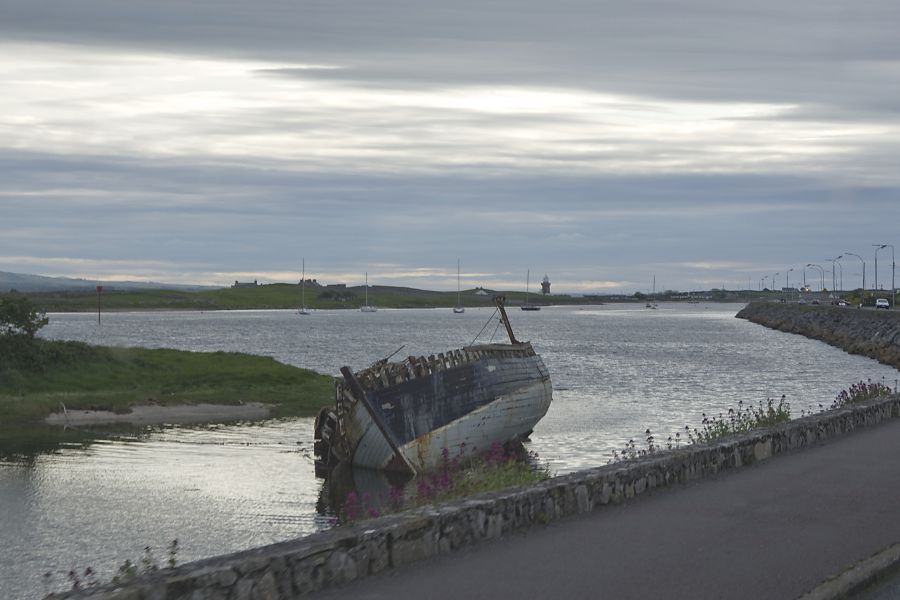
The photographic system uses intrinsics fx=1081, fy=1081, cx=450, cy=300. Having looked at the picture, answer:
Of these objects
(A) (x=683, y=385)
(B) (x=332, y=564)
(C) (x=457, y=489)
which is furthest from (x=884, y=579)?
(A) (x=683, y=385)

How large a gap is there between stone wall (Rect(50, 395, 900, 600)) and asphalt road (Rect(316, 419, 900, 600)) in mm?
180

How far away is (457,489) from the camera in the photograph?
16781mm

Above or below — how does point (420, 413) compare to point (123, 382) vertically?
above

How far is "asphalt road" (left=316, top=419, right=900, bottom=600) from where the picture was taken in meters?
9.88

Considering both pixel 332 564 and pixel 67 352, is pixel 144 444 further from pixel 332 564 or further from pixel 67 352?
pixel 332 564

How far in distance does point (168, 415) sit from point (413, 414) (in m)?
16.8

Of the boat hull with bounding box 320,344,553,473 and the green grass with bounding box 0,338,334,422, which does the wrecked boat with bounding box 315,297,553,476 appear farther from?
the green grass with bounding box 0,338,334,422

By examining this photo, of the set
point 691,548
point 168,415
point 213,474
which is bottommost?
point 213,474

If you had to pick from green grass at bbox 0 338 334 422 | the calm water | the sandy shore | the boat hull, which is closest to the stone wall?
the calm water

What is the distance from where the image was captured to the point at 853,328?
347 feet

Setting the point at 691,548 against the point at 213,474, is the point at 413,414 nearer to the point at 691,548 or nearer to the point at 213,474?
the point at 213,474

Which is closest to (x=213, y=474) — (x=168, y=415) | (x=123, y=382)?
(x=168, y=415)

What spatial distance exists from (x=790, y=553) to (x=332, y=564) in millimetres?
4917

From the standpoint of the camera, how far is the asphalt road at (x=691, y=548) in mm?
9883
